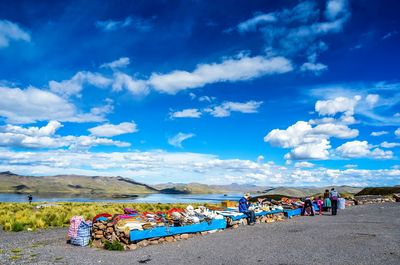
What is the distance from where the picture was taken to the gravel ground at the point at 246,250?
1160 centimetres

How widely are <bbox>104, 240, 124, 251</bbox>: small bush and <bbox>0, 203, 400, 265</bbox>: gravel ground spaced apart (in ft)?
1.58

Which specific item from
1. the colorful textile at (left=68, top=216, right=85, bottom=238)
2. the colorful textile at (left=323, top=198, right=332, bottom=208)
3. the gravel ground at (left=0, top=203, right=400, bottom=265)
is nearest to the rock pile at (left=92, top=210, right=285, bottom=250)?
the gravel ground at (left=0, top=203, right=400, bottom=265)

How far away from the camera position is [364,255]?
11.8 m

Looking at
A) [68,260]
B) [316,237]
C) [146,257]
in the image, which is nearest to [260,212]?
[316,237]

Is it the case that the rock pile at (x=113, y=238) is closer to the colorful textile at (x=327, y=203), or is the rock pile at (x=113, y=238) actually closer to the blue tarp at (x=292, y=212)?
the blue tarp at (x=292, y=212)

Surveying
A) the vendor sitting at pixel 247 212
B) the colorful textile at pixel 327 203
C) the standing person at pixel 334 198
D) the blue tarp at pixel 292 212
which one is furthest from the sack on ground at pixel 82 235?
the colorful textile at pixel 327 203

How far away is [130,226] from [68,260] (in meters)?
3.19

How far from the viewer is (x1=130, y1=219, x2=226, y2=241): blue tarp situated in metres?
14.3

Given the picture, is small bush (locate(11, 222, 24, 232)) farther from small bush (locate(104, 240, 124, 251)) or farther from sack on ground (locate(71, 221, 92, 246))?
small bush (locate(104, 240, 124, 251))

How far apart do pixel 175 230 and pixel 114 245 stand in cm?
Answer: 296

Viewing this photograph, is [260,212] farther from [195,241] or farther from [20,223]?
[20,223]

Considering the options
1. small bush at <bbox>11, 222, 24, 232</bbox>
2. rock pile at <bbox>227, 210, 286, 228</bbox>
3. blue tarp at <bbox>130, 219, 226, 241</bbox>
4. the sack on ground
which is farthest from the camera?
small bush at <bbox>11, 222, 24, 232</bbox>

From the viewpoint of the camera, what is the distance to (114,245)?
14086mm

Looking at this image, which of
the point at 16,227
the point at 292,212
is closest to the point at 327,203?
the point at 292,212
